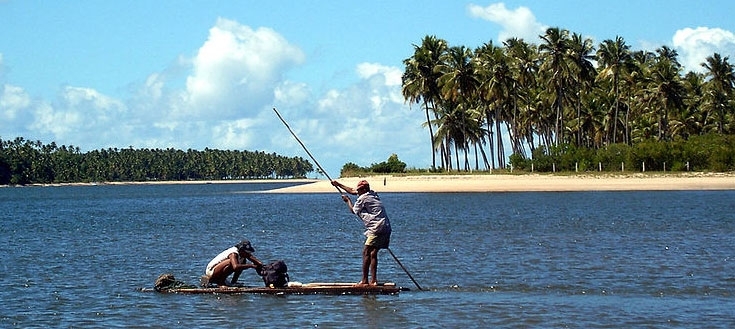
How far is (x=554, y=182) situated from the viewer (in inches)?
2736

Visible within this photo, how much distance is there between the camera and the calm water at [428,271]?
1520cm

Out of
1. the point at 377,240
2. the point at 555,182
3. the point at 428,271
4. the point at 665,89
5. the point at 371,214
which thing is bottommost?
the point at 428,271

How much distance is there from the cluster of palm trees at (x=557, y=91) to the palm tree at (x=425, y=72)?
88 millimetres

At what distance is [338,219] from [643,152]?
36.6m

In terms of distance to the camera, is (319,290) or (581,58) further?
(581,58)

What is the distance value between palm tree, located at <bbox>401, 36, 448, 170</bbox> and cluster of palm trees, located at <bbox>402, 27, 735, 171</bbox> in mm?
88

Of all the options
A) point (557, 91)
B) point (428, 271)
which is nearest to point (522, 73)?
point (557, 91)

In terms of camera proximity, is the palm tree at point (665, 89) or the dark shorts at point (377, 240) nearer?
the dark shorts at point (377, 240)

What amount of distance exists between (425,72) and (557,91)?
11.6 metres

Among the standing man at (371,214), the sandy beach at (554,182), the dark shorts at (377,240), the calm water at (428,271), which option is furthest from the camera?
the sandy beach at (554,182)

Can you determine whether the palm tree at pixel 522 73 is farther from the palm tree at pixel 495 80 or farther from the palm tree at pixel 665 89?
the palm tree at pixel 665 89

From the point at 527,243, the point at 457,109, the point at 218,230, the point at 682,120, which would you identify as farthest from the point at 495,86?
the point at 527,243

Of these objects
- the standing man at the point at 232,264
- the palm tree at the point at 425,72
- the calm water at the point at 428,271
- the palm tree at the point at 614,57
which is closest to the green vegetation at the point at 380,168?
the palm tree at the point at 425,72

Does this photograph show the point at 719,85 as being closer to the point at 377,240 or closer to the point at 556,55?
the point at 556,55
